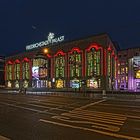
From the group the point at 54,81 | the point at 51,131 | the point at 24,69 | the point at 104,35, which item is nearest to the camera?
the point at 51,131

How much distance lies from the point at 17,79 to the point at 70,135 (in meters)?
126

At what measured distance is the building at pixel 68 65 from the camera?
3900 inches

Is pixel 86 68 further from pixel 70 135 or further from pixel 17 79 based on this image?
pixel 70 135

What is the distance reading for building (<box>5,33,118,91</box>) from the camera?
99062 mm

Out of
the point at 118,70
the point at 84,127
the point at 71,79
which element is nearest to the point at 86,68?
the point at 71,79

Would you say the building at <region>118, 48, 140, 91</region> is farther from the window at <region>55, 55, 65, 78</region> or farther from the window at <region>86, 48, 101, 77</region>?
the window at <region>55, 55, 65, 78</region>

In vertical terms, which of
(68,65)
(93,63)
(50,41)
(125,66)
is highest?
(50,41)

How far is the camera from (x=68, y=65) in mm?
110000

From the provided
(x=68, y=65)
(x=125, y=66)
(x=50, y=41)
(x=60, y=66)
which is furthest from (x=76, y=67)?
(x=125, y=66)

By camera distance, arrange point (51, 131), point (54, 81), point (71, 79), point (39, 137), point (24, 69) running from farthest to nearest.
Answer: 1. point (24, 69)
2. point (54, 81)
3. point (71, 79)
4. point (51, 131)
5. point (39, 137)

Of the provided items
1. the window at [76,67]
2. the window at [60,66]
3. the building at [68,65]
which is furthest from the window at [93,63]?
the window at [60,66]

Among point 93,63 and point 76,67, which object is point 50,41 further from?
point 93,63

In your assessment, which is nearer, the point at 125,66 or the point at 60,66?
the point at 60,66

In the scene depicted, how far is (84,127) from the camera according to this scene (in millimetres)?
16594
